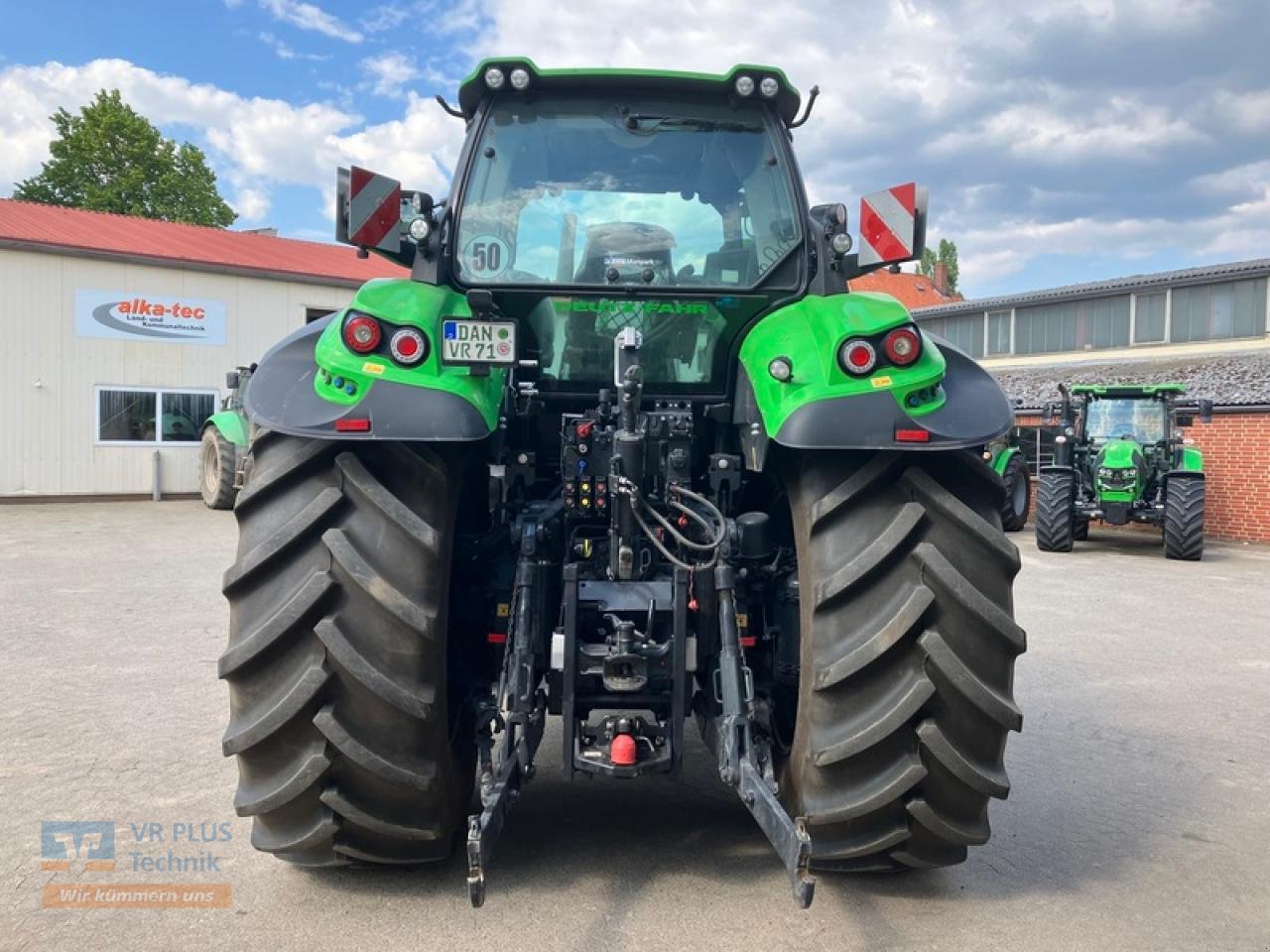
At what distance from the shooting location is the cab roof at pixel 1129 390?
1664 cm

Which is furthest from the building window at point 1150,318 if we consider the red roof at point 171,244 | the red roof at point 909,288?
the red roof at point 171,244

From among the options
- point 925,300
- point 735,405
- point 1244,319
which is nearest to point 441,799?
point 735,405

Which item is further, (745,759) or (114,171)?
(114,171)

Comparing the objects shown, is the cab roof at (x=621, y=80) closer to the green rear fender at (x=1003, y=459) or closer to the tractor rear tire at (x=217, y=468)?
the green rear fender at (x=1003, y=459)

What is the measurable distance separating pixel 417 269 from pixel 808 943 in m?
2.53

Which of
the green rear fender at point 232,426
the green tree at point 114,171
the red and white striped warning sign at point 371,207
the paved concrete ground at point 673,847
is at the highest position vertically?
the green tree at point 114,171

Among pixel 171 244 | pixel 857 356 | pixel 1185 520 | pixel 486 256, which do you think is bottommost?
pixel 1185 520

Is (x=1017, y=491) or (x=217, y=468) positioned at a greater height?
(x=217, y=468)

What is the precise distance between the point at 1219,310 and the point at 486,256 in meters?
26.4

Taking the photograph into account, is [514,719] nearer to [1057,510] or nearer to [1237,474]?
[1057,510]

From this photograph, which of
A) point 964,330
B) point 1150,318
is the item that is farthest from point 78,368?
point 1150,318

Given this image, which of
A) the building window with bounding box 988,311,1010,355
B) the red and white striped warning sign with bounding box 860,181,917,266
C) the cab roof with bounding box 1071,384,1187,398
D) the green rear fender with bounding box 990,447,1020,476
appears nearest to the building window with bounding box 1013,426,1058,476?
the green rear fender with bounding box 990,447,1020,476

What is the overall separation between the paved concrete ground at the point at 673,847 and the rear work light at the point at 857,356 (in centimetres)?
164

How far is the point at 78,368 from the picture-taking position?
65.5 feet
